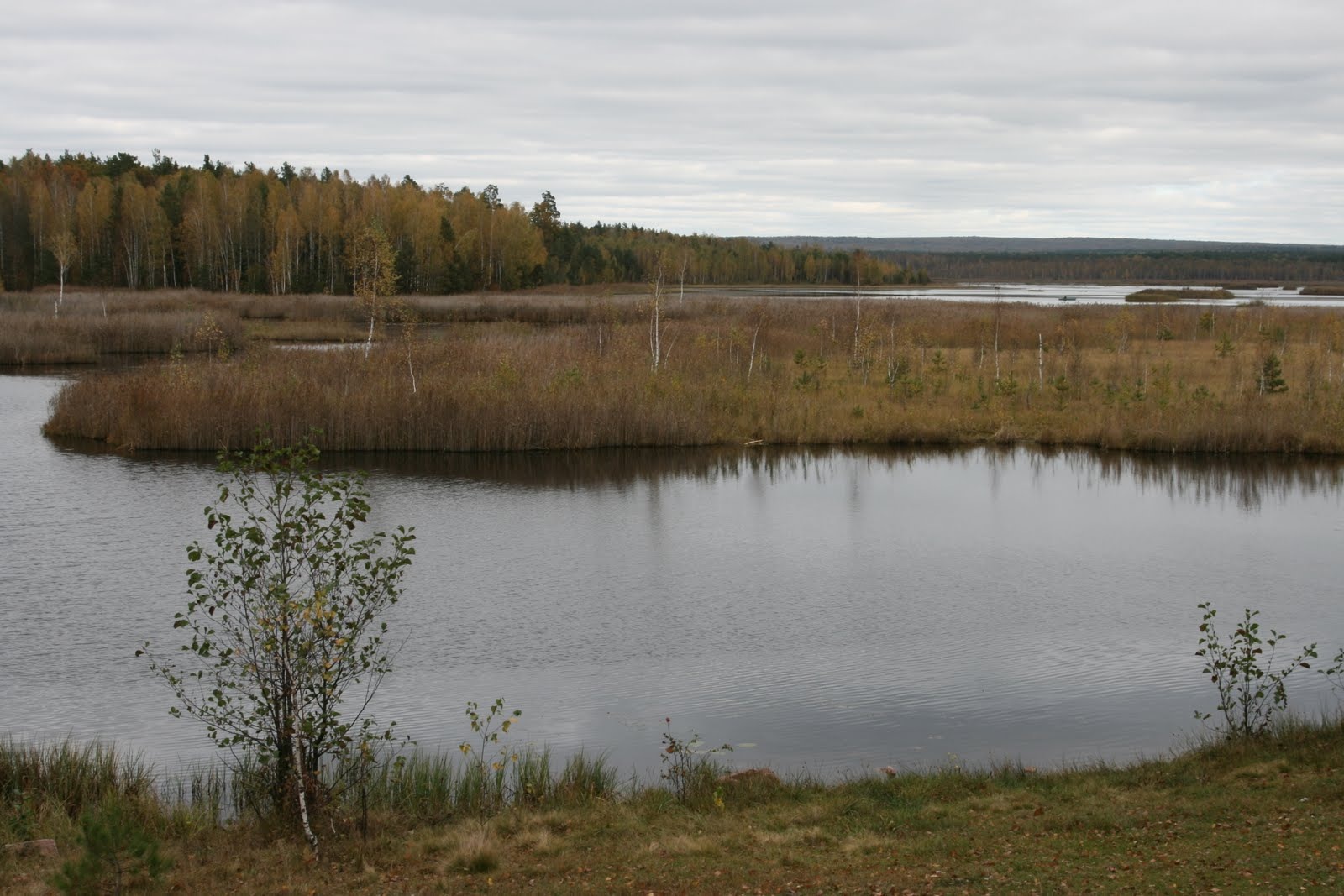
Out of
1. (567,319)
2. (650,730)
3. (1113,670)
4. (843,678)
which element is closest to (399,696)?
(650,730)

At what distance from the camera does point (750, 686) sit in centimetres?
1266

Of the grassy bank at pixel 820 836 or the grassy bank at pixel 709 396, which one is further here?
the grassy bank at pixel 709 396

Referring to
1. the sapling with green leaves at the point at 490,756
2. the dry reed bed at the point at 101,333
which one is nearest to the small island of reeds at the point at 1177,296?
the dry reed bed at the point at 101,333

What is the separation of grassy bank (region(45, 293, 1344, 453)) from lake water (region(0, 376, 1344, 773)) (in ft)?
4.69

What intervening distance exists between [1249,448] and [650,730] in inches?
910

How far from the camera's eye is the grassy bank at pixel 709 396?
1141 inches

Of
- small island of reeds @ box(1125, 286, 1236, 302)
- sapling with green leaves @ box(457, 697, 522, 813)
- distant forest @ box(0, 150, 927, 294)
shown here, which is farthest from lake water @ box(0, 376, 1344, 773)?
small island of reeds @ box(1125, 286, 1236, 302)

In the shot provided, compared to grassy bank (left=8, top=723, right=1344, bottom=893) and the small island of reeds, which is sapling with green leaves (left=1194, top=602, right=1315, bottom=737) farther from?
the small island of reeds

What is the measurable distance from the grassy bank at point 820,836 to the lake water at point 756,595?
5.24ft

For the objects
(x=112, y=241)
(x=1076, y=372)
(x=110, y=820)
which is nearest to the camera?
(x=110, y=820)

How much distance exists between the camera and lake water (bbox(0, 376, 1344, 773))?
38.0 feet

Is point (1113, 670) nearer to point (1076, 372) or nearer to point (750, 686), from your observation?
point (750, 686)

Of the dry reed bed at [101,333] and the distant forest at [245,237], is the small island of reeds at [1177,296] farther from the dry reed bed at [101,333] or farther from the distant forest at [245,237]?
the dry reed bed at [101,333]

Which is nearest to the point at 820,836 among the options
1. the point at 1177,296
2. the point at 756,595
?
the point at 756,595
